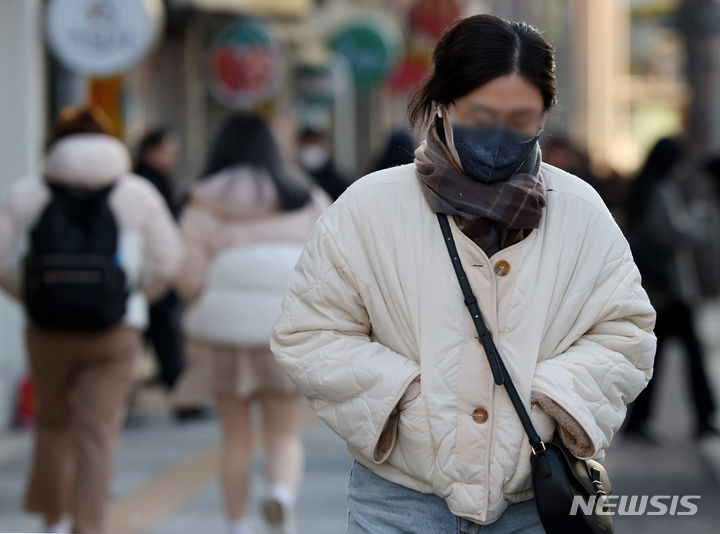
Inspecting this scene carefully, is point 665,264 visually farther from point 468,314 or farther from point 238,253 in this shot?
point 468,314

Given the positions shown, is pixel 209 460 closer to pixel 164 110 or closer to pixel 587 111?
pixel 164 110

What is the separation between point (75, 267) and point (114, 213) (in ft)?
1.00

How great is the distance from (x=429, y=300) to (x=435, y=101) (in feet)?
1.44

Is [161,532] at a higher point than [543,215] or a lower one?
lower

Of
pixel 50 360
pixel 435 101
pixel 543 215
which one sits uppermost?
pixel 435 101

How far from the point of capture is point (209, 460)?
913cm

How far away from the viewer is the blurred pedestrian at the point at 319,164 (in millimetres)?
13016

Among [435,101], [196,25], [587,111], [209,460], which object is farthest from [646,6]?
[435,101]

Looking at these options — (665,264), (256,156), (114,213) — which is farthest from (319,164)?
(114,213)

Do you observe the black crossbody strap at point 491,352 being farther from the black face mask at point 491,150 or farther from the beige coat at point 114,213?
the beige coat at point 114,213

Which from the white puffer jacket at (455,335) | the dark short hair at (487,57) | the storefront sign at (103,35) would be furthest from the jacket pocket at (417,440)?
the storefront sign at (103,35)

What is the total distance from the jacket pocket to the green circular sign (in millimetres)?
21788

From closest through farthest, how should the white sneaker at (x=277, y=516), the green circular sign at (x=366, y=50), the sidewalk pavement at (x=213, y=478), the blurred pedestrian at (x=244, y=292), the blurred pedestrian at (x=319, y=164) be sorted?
the white sneaker at (x=277, y=516) → the blurred pedestrian at (x=244, y=292) → the sidewalk pavement at (x=213, y=478) → the blurred pedestrian at (x=319, y=164) → the green circular sign at (x=366, y=50)

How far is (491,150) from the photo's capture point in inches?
120
